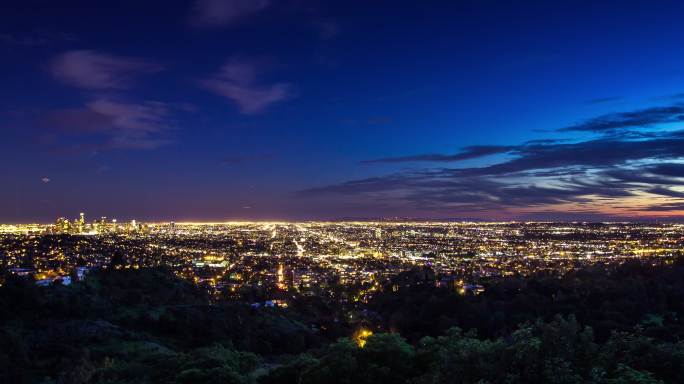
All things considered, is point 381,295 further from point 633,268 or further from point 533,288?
point 633,268

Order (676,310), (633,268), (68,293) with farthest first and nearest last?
(633,268), (676,310), (68,293)

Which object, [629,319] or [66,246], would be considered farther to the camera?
[66,246]

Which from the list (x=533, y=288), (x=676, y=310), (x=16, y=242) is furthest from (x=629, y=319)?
(x=16, y=242)

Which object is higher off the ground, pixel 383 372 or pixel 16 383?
pixel 383 372

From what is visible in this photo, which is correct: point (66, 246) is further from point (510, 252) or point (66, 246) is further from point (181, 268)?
point (510, 252)

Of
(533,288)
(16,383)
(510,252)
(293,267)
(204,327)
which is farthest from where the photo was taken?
(510,252)

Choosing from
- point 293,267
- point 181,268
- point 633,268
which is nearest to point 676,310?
point 633,268
